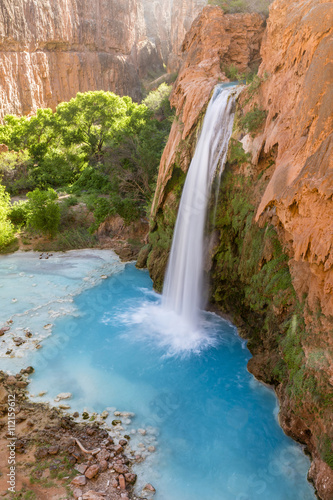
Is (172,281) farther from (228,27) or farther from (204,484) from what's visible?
(228,27)

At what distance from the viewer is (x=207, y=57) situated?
59.7 ft

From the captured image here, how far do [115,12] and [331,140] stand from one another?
58.6 metres

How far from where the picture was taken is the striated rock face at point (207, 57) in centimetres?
1519

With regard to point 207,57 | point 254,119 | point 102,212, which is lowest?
point 102,212

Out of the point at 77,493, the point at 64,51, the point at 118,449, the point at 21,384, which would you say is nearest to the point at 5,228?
the point at 21,384

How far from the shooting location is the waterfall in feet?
42.5

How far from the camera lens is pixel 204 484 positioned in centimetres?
703

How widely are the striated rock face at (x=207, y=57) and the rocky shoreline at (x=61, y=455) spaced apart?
10347 millimetres

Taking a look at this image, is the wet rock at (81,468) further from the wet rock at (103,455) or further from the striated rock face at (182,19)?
the striated rock face at (182,19)

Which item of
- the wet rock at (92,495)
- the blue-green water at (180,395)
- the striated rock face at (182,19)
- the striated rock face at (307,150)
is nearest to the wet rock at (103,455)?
the blue-green water at (180,395)

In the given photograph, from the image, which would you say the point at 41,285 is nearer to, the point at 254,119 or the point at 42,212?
the point at 42,212

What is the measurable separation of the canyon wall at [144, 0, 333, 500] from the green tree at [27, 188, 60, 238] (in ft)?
23.8

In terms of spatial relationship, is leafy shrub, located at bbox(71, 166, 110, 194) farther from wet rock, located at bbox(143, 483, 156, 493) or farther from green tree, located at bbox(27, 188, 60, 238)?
wet rock, located at bbox(143, 483, 156, 493)

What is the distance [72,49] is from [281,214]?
50.2m
